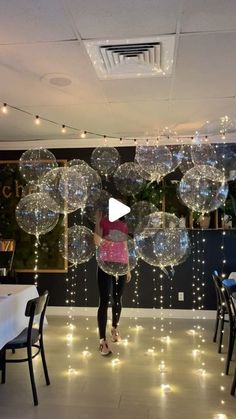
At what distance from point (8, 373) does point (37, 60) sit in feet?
8.91

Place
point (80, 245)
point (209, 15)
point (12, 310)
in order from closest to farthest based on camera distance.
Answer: point (209, 15)
point (12, 310)
point (80, 245)

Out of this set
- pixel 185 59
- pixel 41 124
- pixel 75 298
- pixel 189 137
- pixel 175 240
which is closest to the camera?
pixel 185 59

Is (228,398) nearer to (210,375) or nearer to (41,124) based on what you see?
(210,375)

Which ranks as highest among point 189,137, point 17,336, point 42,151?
point 189,137

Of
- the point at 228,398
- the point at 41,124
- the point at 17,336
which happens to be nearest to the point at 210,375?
the point at 228,398

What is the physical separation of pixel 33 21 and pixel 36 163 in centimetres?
209

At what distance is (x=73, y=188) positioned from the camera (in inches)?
163

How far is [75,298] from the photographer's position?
18.5 feet

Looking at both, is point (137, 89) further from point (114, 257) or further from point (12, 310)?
point (12, 310)

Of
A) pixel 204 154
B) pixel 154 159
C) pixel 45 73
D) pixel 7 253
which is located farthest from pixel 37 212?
pixel 204 154

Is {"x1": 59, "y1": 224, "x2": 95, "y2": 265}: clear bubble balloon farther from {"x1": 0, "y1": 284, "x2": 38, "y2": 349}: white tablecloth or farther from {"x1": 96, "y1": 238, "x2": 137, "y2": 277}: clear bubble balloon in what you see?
{"x1": 0, "y1": 284, "x2": 38, "y2": 349}: white tablecloth

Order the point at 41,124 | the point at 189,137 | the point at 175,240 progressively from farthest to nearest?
the point at 189,137 → the point at 41,124 → the point at 175,240

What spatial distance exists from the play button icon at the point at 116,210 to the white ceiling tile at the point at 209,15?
2.21 m

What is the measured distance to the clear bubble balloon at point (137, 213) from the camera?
4422mm
